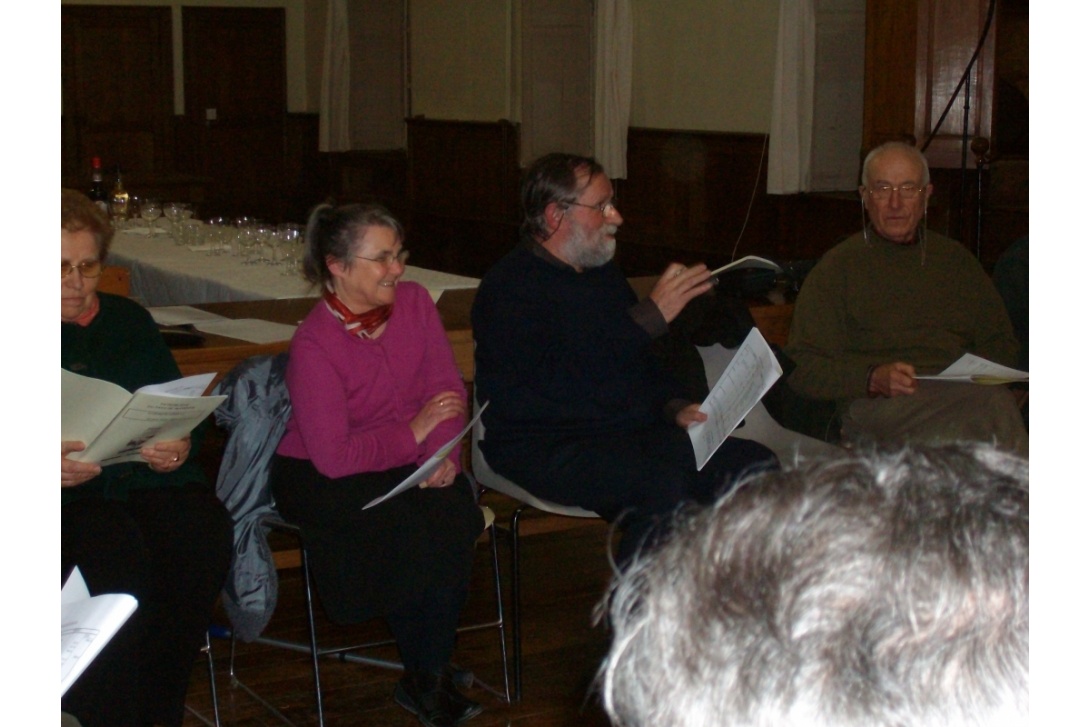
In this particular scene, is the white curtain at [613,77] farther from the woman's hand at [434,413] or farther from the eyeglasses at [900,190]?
the woman's hand at [434,413]

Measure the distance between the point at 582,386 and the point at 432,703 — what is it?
Answer: 2.64 feet

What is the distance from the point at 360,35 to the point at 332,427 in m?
11.4

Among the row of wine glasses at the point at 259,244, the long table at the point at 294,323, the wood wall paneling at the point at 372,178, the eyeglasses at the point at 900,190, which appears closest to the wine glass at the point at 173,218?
the row of wine glasses at the point at 259,244

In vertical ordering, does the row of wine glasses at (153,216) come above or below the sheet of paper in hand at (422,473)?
above

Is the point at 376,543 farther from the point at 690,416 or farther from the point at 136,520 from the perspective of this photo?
the point at 690,416

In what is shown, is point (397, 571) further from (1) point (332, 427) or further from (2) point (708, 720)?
(2) point (708, 720)

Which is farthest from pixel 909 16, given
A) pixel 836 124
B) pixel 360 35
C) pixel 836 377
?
pixel 360 35

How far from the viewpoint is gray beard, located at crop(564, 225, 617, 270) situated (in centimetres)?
332

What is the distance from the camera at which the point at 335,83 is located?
13.6 meters

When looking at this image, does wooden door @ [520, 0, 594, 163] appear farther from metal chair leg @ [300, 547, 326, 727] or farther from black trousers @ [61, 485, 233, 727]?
black trousers @ [61, 485, 233, 727]

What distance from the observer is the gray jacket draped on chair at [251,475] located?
9.59 feet

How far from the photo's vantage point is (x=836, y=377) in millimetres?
3459

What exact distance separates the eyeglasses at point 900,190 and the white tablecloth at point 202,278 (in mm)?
1559
